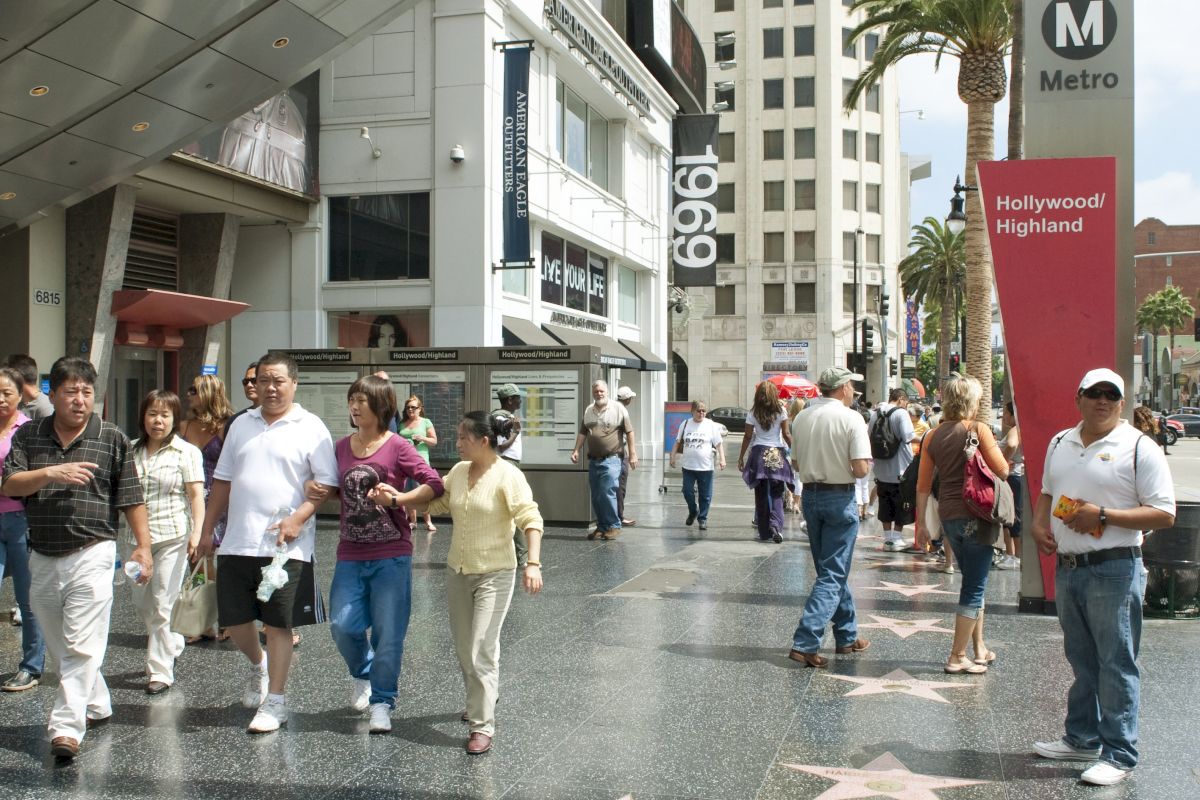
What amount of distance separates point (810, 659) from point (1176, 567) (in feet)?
11.0

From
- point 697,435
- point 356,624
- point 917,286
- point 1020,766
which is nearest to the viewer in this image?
point 1020,766

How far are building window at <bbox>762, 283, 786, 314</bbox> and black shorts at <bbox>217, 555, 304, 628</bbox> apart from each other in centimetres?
5827

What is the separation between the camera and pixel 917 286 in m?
54.5

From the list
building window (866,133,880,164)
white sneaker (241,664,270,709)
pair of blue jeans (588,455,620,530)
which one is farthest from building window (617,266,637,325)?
building window (866,133,880,164)

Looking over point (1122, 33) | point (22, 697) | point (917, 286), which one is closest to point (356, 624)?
point (22, 697)

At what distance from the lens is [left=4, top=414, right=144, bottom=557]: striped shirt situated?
516 cm

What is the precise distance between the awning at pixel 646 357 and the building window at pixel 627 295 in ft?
2.43

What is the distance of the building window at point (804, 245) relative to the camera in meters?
61.5

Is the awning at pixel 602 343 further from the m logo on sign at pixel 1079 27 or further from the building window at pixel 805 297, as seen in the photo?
the building window at pixel 805 297

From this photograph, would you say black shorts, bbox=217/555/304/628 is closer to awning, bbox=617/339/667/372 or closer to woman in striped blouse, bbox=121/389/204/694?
woman in striped blouse, bbox=121/389/204/694

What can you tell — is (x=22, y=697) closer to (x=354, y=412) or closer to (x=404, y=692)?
(x=404, y=692)

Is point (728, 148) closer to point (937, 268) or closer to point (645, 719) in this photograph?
point (937, 268)

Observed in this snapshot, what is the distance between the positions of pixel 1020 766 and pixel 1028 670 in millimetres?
1896

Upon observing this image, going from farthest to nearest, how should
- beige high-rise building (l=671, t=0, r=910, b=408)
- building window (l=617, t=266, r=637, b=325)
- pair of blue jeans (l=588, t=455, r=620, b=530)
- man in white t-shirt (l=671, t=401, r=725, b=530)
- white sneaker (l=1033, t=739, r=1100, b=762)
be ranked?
beige high-rise building (l=671, t=0, r=910, b=408) → building window (l=617, t=266, r=637, b=325) → man in white t-shirt (l=671, t=401, r=725, b=530) → pair of blue jeans (l=588, t=455, r=620, b=530) → white sneaker (l=1033, t=739, r=1100, b=762)
